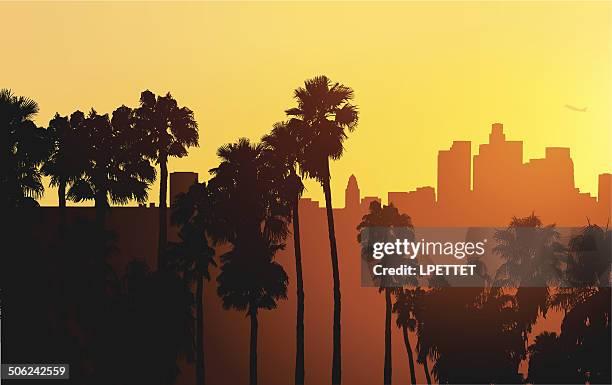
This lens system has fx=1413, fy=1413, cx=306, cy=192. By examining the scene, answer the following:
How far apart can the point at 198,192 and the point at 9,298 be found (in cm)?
1488

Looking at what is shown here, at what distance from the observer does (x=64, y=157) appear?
78562 millimetres

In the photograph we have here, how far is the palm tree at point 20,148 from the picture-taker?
71562mm

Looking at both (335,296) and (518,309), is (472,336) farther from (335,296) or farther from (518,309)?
(335,296)

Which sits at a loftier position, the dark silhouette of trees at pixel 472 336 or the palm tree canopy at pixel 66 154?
the palm tree canopy at pixel 66 154

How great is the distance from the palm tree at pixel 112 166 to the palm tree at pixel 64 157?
415 mm

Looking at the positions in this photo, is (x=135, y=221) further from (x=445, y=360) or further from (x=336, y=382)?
(x=336, y=382)

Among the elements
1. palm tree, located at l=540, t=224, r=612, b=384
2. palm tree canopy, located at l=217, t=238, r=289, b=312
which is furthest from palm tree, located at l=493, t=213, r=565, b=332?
palm tree canopy, located at l=217, t=238, r=289, b=312

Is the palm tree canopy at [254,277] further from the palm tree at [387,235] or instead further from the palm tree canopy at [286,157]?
the palm tree at [387,235]

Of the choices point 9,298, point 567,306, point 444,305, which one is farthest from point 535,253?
point 9,298

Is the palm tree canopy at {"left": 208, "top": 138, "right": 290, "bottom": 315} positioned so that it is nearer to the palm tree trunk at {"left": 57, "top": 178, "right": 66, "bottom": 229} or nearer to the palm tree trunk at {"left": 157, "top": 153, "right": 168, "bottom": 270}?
the palm tree trunk at {"left": 157, "top": 153, "right": 168, "bottom": 270}

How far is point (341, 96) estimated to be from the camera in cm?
7506

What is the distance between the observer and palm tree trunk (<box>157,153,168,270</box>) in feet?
254

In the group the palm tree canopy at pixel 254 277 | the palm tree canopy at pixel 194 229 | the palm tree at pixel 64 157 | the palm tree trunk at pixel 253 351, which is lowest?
the palm tree trunk at pixel 253 351

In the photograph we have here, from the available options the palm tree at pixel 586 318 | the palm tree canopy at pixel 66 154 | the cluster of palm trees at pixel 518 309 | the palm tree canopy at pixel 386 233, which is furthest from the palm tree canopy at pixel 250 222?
the palm tree canopy at pixel 386 233
